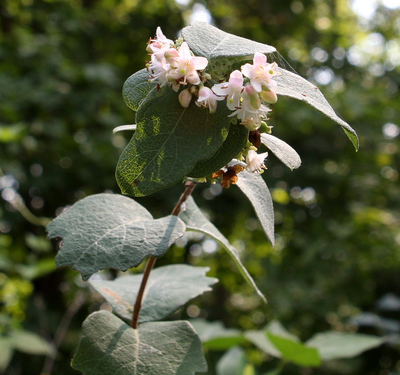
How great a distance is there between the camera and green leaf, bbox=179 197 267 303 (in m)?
0.60

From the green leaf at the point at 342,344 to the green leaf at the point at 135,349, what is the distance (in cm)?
67

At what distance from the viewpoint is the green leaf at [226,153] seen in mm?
471

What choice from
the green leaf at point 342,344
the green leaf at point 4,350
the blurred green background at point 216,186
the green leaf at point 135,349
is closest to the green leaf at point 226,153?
the green leaf at point 135,349

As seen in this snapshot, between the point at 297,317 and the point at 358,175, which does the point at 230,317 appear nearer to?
the point at 297,317

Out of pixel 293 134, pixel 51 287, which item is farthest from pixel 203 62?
pixel 51 287

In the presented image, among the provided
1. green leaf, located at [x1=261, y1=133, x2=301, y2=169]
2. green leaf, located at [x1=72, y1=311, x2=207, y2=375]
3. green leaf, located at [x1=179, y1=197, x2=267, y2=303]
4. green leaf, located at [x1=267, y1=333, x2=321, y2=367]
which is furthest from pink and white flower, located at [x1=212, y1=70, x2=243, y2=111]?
green leaf, located at [x1=267, y1=333, x2=321, y2=367]

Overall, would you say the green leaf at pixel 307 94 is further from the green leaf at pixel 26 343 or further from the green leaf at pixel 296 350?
the green leaf at pixel 26 343

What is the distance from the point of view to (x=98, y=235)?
1.56 feet

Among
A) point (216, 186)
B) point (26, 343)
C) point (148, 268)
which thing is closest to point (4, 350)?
point (26, 343)

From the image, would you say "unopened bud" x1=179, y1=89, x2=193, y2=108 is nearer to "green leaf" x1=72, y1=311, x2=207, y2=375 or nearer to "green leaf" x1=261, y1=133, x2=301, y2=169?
"green leaf" x1=261, y1=133, x2=301, y2=169

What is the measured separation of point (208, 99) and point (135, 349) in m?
0.35

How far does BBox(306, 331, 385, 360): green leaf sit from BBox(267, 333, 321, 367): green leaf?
13 cm

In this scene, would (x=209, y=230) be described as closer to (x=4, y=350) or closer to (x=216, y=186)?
(x=4, y=350)

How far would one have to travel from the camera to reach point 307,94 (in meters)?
0.46
